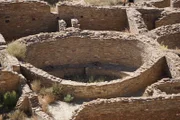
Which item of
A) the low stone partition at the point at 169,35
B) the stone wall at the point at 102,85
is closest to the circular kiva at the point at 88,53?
→ the stone wall at the point at 102,85

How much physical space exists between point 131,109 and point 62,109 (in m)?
3.39

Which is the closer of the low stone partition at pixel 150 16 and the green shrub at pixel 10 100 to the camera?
the green shrub at pixel 10 100

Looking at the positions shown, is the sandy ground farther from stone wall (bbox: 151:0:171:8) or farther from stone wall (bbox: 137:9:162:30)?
stone wall (bbox: 151:0:171:8)

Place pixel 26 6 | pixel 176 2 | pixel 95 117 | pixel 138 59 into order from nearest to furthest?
pixel 95 117, pixel 138 59, pixel 26 6, pixel 176 2

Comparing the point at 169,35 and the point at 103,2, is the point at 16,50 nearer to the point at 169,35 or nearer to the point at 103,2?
the point at 169,35

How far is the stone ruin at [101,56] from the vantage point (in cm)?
1581

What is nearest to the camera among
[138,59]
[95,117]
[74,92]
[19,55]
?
[95,117]

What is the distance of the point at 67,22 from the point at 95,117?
998 cm

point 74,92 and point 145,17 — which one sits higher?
point 145,17

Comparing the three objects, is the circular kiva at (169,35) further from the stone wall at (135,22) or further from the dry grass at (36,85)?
the dry grass at (36,85)

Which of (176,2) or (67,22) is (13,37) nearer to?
(67,22)

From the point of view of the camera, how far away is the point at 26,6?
→ 2422 centimetres

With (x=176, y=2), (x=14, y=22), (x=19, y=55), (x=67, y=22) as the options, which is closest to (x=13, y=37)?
(x=14, y=22)

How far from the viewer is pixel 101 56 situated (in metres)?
22.1
